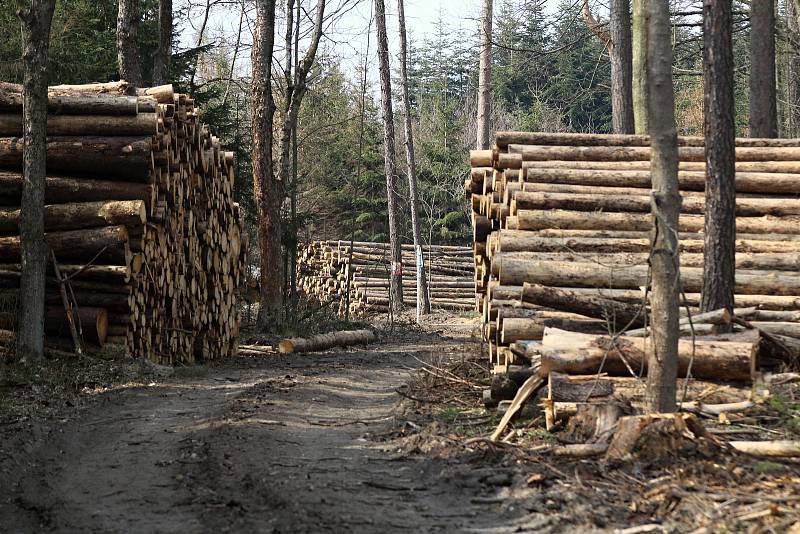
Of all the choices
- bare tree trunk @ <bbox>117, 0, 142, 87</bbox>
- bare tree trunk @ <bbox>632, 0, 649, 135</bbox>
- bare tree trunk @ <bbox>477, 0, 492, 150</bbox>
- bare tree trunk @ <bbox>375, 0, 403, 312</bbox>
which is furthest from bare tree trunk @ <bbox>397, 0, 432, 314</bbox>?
bare tree trunk @ <bbox>117, 0, 142, 87</bbox>

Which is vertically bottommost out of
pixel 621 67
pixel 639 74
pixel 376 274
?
pixel 376 274

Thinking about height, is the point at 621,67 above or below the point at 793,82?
below

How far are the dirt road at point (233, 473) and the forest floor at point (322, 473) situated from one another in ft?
0.06

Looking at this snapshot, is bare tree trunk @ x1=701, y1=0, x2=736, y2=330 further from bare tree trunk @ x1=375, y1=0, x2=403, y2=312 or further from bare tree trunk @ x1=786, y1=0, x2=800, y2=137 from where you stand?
bare tree trunk @ x1=786, y1=0, x2=800, y2=137

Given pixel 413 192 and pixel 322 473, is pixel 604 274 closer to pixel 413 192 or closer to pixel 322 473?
pixel 322 473

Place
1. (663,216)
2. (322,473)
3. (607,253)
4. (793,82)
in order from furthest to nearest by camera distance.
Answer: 1. (793,82)
2. (607,253)
3. (663,216)
4. (322,473)

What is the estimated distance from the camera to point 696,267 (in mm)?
11578

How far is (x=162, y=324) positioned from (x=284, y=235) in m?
8.66

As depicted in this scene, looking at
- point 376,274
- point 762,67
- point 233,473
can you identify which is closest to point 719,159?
point 233,473

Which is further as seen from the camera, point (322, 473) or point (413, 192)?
point (413, 192)

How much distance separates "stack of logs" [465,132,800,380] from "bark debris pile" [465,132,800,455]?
0.02 m

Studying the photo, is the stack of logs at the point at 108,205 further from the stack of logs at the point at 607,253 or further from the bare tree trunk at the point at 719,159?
the bare tree trunk at the point at 719,159

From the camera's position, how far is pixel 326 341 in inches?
742

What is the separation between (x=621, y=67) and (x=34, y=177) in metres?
13.6
